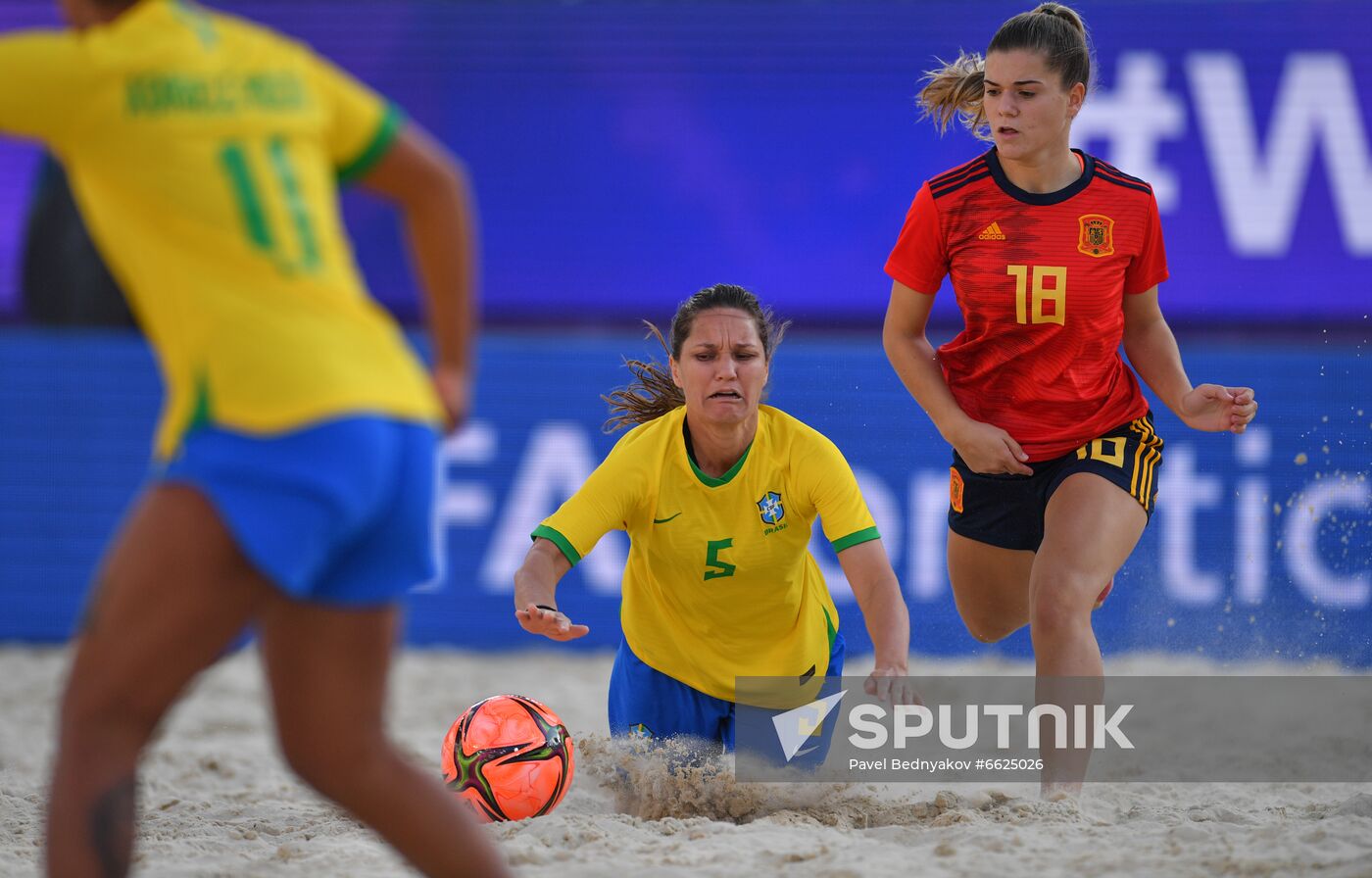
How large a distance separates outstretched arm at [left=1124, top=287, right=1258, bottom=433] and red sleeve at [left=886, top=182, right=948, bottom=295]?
1.90 ft

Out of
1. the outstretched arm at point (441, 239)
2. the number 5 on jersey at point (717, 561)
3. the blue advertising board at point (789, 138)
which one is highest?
the blue advertising board at point (789, 138)

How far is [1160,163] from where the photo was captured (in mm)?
8484

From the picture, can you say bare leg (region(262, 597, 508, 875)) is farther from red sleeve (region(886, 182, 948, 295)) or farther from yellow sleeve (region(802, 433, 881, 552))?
red sleeve (region(886, 182, 948, 295))

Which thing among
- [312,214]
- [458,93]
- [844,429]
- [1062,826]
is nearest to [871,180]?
[458,93]

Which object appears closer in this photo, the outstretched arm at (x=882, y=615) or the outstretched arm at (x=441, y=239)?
the outstretched arm at (x=441, y=239)

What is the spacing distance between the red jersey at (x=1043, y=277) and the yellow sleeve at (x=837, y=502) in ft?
1.78

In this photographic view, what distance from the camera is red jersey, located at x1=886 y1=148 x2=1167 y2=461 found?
13.3 ft

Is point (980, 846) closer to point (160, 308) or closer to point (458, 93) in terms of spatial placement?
point (160, 308)

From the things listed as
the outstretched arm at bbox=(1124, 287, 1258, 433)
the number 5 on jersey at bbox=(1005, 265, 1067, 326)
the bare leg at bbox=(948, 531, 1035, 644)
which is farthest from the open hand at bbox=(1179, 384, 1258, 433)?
the bare leg at bbox=(948, 531, 1035, 644)

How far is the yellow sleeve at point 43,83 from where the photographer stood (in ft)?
7.01

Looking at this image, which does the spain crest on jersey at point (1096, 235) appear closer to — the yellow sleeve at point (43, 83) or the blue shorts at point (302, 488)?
the blue shorts at point (302, 488)

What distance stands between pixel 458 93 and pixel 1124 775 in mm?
6011

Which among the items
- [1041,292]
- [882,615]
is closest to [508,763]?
[882,615]

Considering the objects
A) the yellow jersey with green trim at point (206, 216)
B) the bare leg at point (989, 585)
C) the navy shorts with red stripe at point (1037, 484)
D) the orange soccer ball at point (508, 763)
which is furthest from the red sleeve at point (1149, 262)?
the yellow jersey with green trim at point (206, 216)
